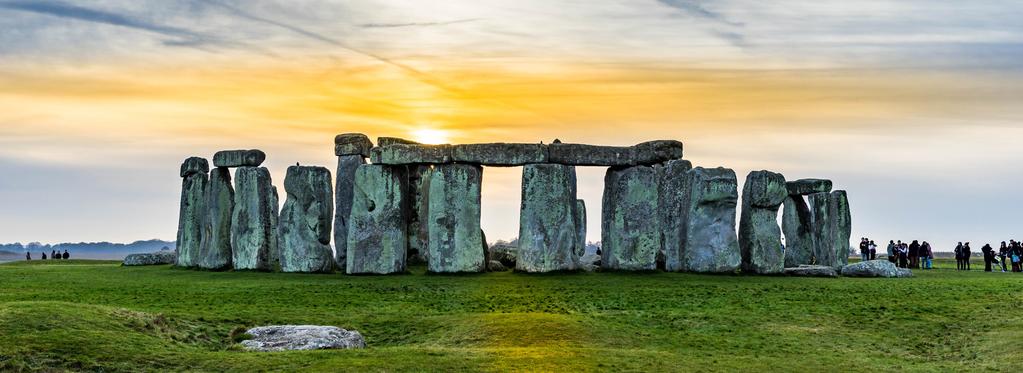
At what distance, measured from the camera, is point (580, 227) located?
36.9 m

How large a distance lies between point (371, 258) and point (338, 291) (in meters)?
5.24

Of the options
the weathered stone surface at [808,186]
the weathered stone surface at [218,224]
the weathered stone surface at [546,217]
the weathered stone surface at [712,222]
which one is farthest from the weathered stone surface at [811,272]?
the weathered stone surface at [218,224]

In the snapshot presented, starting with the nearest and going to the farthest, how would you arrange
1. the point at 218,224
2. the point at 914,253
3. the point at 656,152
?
1. the point at 656,152
2. the point at 218,224
3. the point at 914,253

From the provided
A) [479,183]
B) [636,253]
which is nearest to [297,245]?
[479,183]

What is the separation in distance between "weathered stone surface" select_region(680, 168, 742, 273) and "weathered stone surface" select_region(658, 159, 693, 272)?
0.63 metres

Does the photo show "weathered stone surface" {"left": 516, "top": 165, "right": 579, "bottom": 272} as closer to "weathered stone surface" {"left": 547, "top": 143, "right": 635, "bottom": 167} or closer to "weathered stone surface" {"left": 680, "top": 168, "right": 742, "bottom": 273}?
"weathered stone surface" {"left": 547, "top": 143, "right": 635, "bottom": 167}

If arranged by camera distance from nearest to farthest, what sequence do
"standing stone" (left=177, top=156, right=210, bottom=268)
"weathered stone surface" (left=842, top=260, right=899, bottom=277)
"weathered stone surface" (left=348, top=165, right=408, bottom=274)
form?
"weathered stone surface" (left=348, top=165, right=408, bottom=274) < "weathered stone surface" (left=842, top=260, right=899, bottom=277) < "standing stone" (left=177, top=156, right=210, bottom=268)

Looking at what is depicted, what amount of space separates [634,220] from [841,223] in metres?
10.1

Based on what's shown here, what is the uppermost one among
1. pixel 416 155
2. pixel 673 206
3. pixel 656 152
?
pixel 656 152

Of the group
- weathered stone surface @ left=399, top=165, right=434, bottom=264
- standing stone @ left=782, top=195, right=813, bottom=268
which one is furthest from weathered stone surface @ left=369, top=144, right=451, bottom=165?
standing stone @ left=782, top=195, right=813, bottom=268

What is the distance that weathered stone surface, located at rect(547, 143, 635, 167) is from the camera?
33.1m

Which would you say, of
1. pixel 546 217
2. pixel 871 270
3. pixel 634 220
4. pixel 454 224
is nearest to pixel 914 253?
pixel 871 270

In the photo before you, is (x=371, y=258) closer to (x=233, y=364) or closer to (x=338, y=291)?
(x=338, y=291)

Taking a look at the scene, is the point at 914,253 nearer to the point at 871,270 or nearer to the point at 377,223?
the point at 871,270
